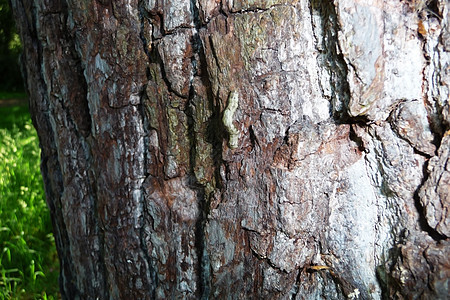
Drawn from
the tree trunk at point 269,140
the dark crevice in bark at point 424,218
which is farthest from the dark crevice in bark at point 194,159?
the dark crevice in bark at point 424,218

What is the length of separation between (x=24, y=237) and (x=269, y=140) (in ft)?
7.11

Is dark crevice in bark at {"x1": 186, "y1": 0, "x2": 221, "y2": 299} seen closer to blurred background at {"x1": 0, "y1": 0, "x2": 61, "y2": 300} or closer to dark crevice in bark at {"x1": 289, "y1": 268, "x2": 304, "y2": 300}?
dark crevice in bark at {"x1": 289, "y1": 268, "x2": 304, "y2": 300}

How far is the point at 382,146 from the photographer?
0.94m

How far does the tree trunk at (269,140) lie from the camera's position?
0.90 m

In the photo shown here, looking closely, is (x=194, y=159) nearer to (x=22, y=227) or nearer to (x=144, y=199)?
(x=144, y=199)

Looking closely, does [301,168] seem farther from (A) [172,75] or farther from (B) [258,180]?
(A) [172,75]

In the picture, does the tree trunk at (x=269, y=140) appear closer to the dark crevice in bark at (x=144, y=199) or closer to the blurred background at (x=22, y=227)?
the dark crevice in bark at (x=144, y=199)

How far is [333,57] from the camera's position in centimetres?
93

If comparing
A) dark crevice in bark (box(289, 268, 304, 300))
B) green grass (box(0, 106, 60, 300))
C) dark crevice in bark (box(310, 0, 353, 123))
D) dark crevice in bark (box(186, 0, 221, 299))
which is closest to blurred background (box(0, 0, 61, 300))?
green grass (box(0, 106, 60, 300))

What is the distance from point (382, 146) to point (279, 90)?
0.88ft

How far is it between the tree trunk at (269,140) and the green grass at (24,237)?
3.95ft

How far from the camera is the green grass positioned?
2.16 metres

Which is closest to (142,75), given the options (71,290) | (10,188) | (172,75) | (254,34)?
(172,75)

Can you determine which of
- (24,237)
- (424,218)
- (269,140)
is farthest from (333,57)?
(24,237)
